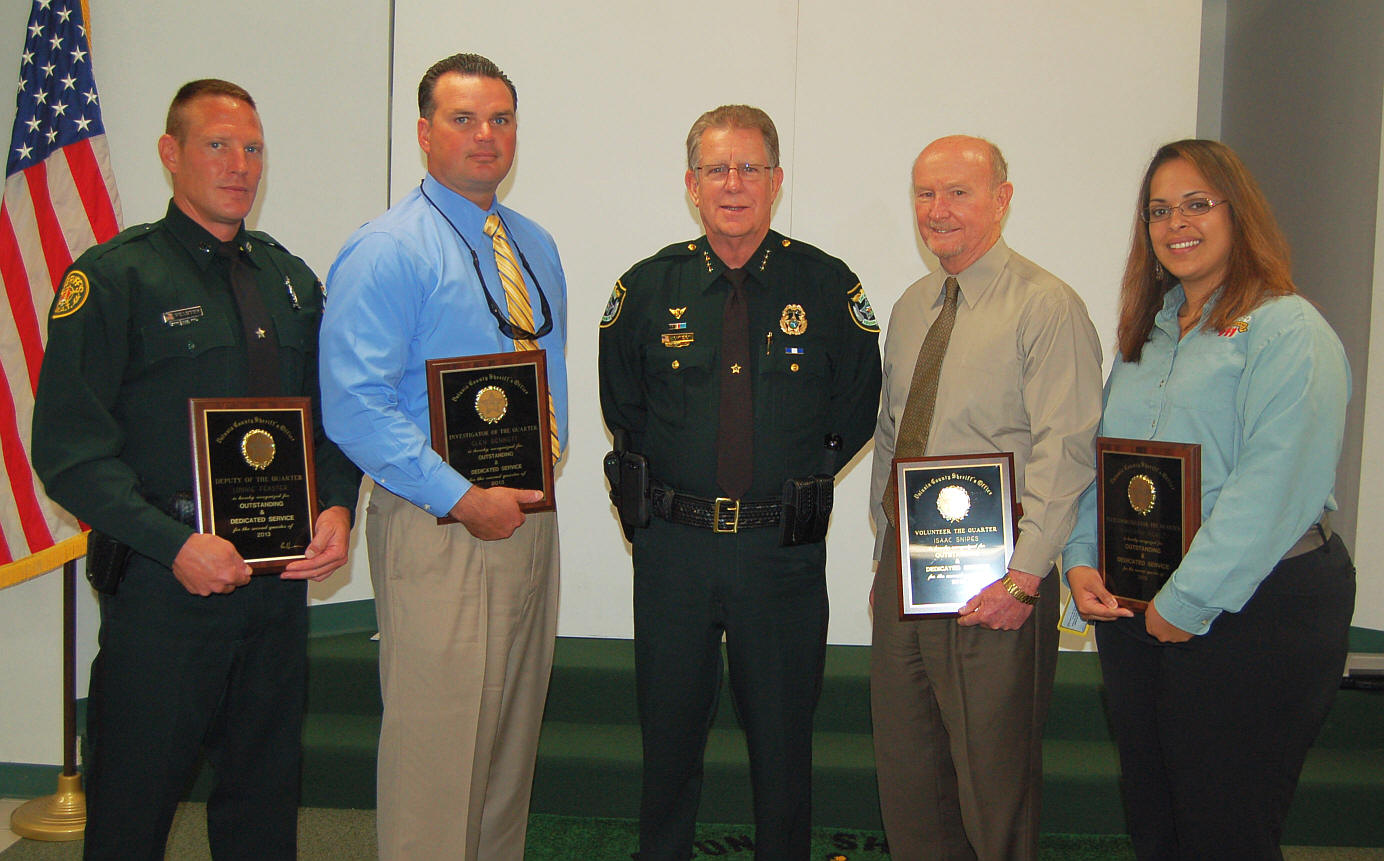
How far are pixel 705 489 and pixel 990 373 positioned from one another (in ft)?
2.50

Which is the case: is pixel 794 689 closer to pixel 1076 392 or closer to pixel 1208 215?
pixel 1076 392

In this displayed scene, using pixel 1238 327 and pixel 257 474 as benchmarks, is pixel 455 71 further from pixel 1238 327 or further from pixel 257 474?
pixel 1238 327

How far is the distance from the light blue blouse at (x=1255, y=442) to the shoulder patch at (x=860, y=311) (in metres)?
0.88

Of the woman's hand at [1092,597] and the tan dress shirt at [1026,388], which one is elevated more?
the tan dress shirt at [1026,388]

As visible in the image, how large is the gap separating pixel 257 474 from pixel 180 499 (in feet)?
0.60

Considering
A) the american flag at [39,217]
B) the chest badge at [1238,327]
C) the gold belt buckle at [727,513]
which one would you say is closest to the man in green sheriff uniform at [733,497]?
the gold belt buckle at [727,513]

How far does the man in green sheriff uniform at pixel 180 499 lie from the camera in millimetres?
2039

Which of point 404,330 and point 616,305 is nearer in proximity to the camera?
point 404,330

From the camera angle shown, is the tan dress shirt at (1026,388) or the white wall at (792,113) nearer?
the tan dress shirt at (1026,388)

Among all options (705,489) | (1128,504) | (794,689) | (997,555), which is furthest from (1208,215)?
(794,689)

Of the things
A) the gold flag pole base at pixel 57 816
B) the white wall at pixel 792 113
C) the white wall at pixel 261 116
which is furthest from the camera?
the white wall at pixel 792 113

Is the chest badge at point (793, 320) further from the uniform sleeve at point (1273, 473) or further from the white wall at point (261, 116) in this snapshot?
the white wall at point (261, 116)

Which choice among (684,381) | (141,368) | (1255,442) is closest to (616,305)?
(684,381)

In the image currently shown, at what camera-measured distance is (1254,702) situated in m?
1.88
